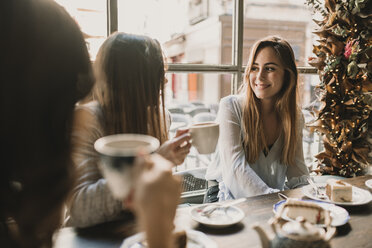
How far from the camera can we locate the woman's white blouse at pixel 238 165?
1782 millimetres

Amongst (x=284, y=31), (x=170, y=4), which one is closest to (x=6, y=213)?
(x=170, y=4)

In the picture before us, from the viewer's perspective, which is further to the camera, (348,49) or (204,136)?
(348,49)

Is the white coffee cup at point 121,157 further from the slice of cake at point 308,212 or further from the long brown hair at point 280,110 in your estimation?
the long brown hair at point 280,110

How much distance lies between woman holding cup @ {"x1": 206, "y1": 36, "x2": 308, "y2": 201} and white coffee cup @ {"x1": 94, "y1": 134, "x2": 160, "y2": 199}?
1364 mm

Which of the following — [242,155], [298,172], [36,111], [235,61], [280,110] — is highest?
[235,61]

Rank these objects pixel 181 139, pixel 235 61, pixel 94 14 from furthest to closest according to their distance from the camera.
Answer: pixel 235 61 < pixel 94 14 < pixel 181 139

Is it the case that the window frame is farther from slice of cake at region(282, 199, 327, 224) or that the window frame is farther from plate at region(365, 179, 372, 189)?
slice of cake at region(282, 199, 327, 224)

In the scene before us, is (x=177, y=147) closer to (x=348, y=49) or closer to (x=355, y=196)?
(x=355, y=196)

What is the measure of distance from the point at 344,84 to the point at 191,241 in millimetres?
2077

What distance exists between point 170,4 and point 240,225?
2023 mm

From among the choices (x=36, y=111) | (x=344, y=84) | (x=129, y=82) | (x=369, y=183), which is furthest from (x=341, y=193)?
(x=344, y=84)

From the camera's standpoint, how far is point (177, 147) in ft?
3.16

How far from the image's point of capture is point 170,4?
2.59 m

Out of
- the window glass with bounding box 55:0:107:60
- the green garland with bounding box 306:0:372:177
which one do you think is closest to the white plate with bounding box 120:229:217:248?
the window glass with bounding box 55:0:107:60
